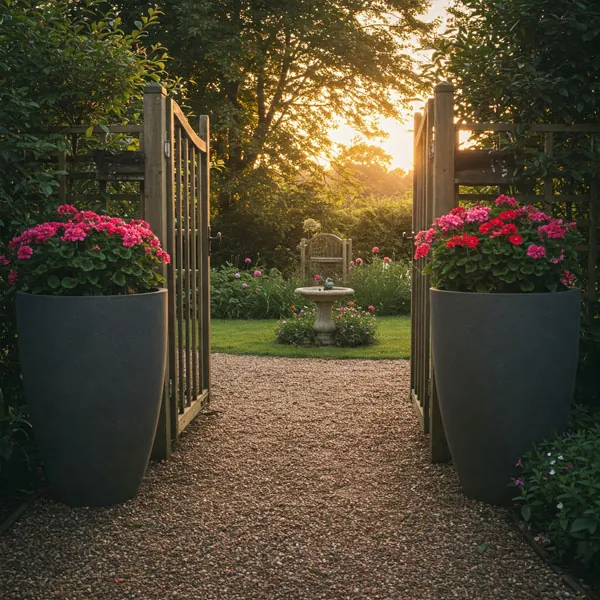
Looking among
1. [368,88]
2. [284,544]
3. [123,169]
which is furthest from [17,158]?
[368,88]

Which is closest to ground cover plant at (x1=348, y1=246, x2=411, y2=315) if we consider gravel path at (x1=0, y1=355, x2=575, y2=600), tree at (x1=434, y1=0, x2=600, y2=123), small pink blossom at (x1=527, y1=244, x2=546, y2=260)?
gravel path at (x1=0, y1=355, x2=575, y2=600)

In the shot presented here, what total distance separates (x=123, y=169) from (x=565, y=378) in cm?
221

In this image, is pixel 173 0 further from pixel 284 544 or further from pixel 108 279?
pixel 284 544

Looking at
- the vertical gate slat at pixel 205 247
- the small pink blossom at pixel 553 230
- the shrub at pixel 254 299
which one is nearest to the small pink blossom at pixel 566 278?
the small pink blossom at pixel 553 230

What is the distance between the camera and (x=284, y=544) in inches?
94.9

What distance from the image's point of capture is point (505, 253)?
261 cm

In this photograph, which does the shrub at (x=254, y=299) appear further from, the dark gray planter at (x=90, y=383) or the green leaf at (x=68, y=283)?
the green leaf at (x=68, y=283)

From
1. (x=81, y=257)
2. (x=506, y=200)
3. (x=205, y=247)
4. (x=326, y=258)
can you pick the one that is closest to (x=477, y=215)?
(x=506, y=200)

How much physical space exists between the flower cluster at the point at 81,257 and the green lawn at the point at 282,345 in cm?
400

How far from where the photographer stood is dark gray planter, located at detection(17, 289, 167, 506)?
8.24 ft

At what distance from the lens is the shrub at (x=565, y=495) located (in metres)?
2.11

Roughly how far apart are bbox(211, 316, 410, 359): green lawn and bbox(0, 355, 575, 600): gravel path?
2.77 m

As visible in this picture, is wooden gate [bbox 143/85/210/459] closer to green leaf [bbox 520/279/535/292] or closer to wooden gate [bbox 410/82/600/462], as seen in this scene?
wooden gate [bbox 410/82/600/462]

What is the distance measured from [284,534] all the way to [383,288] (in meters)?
7.75
